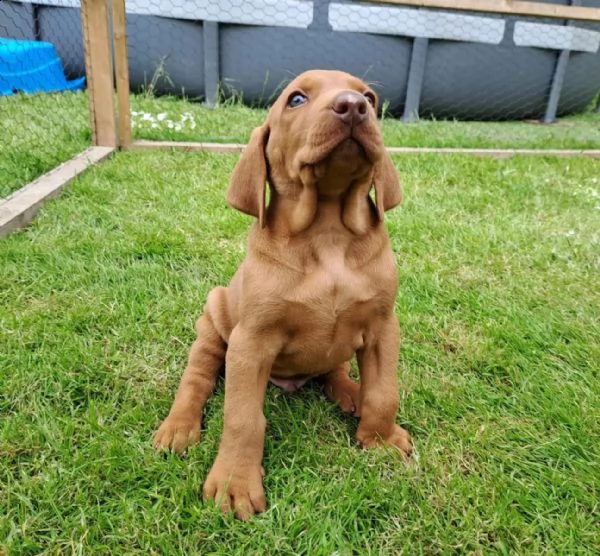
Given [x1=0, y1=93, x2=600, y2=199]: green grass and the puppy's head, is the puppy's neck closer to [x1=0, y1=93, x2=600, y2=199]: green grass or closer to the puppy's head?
the puppy's head

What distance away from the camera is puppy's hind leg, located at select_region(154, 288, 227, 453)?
2.00 m

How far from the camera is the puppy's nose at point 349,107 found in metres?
1.64

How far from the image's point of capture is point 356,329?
1.95 m

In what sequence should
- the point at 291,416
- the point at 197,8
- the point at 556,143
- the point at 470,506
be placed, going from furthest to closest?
the point at 197,8 → the point at 556,143 → the point at 291,416 → the point at 470,506

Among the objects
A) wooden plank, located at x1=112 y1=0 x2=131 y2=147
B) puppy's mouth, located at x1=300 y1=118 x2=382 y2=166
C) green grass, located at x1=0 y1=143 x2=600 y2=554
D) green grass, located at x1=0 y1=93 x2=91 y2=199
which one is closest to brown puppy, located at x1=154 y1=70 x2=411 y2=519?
puppy's mouth, located at x1=300 y1=118 x2=382 y2=166

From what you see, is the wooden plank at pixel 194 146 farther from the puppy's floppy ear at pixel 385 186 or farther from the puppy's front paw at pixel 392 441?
the puppy's front paw at pixel 392 441

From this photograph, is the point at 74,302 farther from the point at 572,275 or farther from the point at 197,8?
the point at 197,8

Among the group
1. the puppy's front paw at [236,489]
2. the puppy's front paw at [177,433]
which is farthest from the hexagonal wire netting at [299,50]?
the puppy's front paw at [236,489]

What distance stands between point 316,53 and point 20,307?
6755 mm

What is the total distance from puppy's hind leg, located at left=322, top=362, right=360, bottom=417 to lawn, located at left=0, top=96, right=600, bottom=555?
0.21 feet

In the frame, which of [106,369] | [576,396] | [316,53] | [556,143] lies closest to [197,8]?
[316,53]

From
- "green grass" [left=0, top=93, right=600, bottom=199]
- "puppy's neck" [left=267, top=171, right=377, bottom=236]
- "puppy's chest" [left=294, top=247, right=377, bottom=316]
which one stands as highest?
"puppy's neck" [left=267, top=171, right=377, bottom=236]

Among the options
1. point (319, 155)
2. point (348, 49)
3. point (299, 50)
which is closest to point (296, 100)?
point (319, 155)

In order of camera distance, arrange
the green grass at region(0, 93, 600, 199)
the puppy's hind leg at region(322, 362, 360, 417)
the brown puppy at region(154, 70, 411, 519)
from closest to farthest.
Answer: the brown puppy at region(154, 70, 411, 519) < the puppy's hind leg at region(322, 362, 360, 417) < the green grass at region(0, 93, 600, 199)
